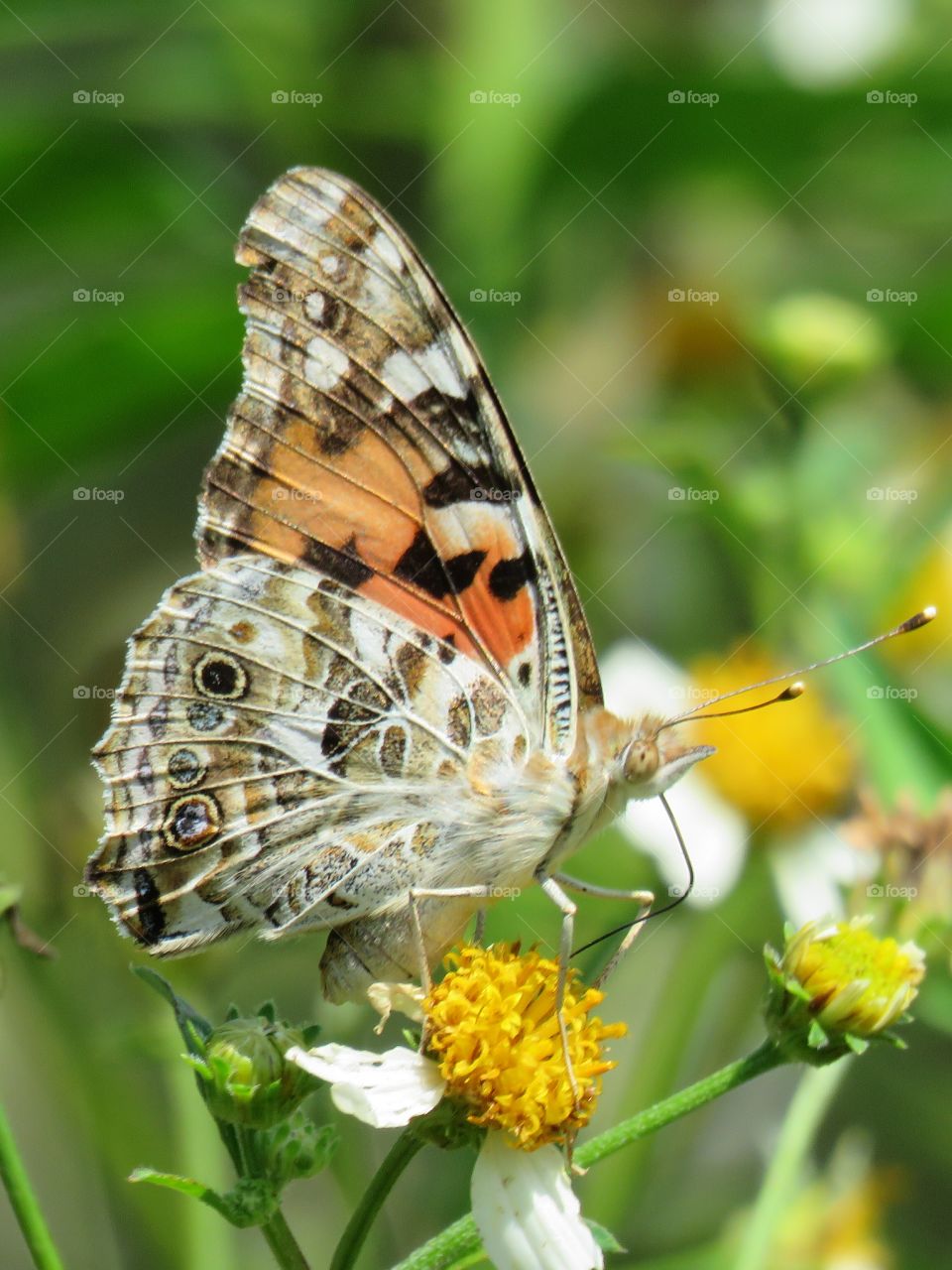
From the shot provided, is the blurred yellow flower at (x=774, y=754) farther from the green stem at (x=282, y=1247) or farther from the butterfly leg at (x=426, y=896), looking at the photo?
the green stem at (x=282, y=1247)

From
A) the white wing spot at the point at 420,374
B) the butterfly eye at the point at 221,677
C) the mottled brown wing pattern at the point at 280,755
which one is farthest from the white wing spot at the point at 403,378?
the butterfly eye at the point at 221,677

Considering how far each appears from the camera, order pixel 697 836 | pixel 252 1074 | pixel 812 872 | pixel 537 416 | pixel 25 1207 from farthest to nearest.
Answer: pixel 537 416
pixel 697 836
pixel 812 872
pixel 252 1074
pixel 25 1207

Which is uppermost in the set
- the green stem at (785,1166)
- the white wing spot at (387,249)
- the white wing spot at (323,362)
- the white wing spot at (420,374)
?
the white wing spot at (387,249)

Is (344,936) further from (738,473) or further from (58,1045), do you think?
(738,473)


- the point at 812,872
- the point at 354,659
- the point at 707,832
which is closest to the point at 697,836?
the point at 707,832

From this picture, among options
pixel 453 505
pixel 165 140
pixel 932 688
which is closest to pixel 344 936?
pixel 453 505

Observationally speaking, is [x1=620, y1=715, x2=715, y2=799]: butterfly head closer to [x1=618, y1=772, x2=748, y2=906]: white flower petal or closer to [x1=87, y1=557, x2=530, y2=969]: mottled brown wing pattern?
[x1=87, y1=557, x2=530, y2=969]: mottled brown wing pattern

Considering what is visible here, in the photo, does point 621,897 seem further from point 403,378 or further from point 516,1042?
point 403,378
